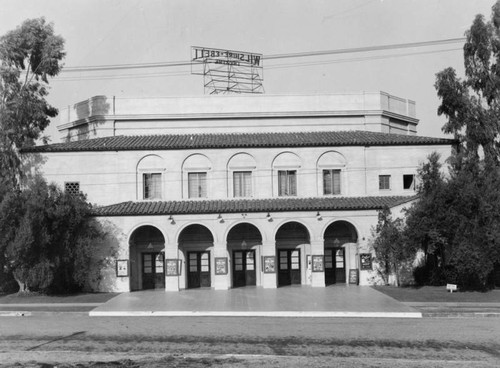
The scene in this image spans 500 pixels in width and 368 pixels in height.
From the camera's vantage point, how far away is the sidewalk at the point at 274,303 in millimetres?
21109

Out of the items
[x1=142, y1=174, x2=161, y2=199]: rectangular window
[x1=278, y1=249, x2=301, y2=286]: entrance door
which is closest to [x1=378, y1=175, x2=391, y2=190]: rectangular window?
[x1=278, y1=249, x2=301, y2=286]: entrance door

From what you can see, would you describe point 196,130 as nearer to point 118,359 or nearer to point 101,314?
point 101,314

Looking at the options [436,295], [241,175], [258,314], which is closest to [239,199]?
[241,175]

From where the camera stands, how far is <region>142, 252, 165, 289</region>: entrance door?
30.0 m

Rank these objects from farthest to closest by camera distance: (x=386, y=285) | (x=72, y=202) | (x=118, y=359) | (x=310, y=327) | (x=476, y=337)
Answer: (x=386, y=285) → (x=72, y=202) → (x=310, y=327) → (x=476, y=337) → (x=118, y=359)

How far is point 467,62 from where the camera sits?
3369cm

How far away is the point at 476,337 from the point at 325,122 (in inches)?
846

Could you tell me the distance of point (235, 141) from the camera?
1244 inches

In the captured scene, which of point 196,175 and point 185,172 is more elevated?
point 185,172

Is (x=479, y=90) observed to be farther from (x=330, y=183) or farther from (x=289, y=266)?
(x=289, y=266)

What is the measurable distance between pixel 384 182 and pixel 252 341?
61.6 feet

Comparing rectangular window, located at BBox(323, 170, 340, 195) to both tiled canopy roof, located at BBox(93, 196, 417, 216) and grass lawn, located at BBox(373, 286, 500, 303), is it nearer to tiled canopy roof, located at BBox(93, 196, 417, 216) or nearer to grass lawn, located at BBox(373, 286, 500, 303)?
tiled canopy roof, located at BBox(93, 196, 417, 216)

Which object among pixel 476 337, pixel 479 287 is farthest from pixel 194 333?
pixel 479 287

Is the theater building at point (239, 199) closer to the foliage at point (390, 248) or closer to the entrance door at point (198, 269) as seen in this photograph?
A: the entrance door at point (198, 269)
